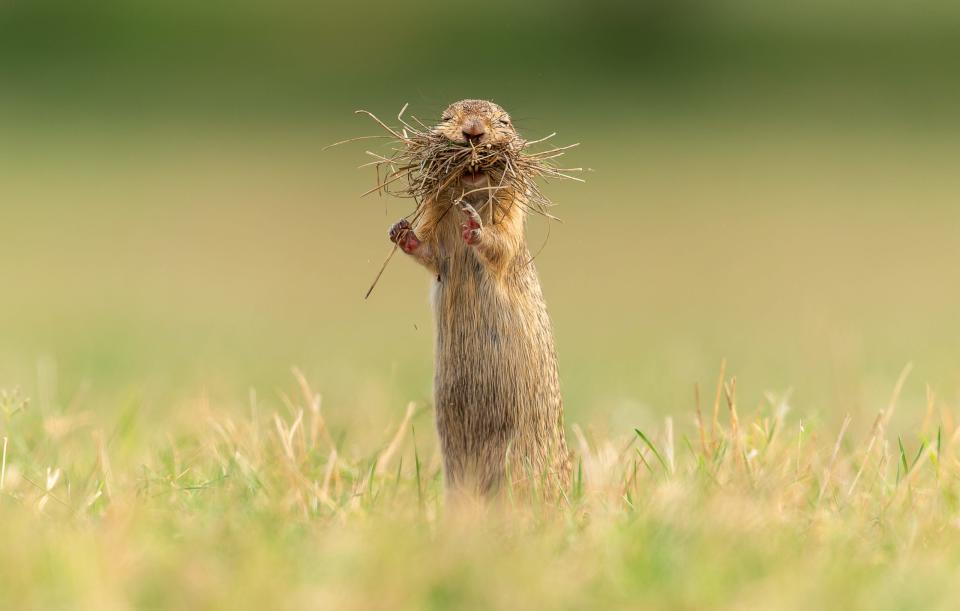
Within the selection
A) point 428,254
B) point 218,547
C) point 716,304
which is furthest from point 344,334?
point 218,547

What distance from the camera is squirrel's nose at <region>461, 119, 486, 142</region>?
4.66m

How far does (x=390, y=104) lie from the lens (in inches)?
738

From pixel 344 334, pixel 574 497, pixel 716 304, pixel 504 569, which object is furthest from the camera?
pixel 716 304

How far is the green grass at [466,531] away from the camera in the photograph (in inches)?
110

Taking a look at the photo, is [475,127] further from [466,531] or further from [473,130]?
[466,531]

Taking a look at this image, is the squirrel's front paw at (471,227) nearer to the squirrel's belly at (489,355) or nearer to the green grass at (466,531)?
the squirrel's belly at (489,355)

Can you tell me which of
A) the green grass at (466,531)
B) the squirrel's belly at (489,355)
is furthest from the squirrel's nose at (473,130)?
the green grass at (466,531)

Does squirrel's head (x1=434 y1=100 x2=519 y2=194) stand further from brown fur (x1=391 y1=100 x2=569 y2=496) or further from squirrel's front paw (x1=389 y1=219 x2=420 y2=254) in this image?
squirrel's front paw (x1=389 y1=219 x2=420 y2=254)

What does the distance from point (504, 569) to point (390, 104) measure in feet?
53.4

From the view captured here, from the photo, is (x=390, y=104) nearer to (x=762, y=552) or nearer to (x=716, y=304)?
(x=716, y=304)

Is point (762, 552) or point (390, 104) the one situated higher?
point (390, 104)

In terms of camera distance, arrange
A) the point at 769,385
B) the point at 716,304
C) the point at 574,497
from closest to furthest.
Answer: the point at 574,497
the point at 769,385
the point at 716,304

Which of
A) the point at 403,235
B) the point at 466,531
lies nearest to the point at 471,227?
the point at 403,235

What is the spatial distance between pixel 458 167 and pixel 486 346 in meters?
0.65
